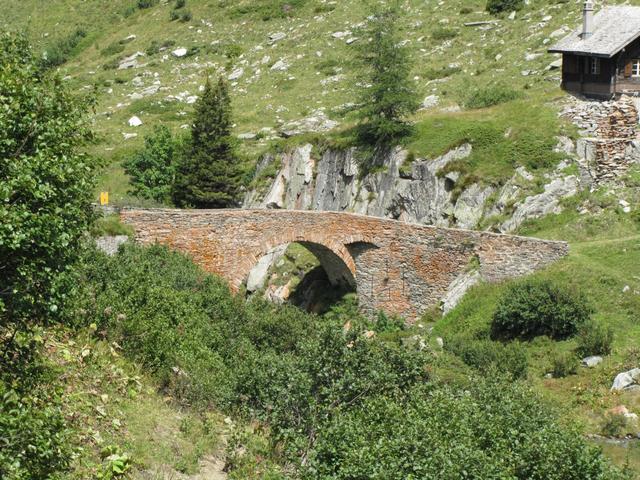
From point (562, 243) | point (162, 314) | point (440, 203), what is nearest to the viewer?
point (162, 314)

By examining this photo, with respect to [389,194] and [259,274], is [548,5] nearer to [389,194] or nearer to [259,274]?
[389,194]

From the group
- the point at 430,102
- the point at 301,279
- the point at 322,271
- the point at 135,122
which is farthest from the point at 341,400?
the point at 135,122

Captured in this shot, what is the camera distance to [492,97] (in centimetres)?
5400

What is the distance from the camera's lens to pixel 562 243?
39.1m

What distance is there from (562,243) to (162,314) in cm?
1642

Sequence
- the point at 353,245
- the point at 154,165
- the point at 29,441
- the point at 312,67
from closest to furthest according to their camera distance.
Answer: the point at 29,441 < the point at 353,245 < the point at 154,165 < the point at 312,67

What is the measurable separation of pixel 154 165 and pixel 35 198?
46.1 metres

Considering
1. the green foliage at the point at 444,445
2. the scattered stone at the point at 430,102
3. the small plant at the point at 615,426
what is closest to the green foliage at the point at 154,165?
the scattered stone at the point at 430,102

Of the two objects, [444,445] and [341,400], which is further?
[341,400]

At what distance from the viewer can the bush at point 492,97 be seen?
53.6 m

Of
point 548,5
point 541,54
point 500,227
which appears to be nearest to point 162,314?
point 500,227

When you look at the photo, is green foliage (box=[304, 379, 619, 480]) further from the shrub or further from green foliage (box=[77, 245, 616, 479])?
the shrub

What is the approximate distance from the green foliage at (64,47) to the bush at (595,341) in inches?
2680

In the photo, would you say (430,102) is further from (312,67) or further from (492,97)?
(312,67)
